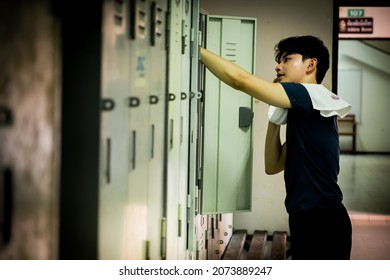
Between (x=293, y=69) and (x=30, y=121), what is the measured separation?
3.62 feet

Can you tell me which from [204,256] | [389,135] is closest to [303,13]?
[204,256]

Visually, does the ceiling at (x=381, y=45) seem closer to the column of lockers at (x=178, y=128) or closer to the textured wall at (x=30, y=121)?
the column of lockers at (x=178, y=128)

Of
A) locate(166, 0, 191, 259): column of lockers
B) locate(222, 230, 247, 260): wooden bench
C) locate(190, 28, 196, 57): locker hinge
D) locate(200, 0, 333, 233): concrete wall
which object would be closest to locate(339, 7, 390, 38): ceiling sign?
locate(200, 0, 333, 233): concrete wall

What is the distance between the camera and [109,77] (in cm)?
140

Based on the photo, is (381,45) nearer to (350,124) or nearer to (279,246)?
(350,124)

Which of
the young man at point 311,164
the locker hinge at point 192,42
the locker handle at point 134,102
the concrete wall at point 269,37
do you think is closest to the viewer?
the locker handle at point 134,102

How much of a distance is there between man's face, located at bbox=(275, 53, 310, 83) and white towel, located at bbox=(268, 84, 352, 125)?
121mm

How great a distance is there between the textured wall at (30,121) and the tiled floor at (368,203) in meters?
3.00

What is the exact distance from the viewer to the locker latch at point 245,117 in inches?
138

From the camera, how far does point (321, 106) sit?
1.81 metres

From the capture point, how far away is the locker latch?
351 cm

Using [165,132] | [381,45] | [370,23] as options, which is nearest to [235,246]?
[165,132]

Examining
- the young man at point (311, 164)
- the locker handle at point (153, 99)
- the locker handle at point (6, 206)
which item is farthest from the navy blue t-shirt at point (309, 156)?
the locker handle at point (6, 206)

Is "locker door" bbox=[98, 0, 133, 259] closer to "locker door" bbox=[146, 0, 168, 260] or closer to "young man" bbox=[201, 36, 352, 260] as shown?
"locker door" bbox=[146, 0, 168, 260]
